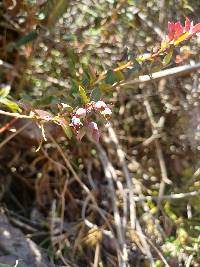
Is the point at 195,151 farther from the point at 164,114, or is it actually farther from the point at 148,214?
the point at 148,214

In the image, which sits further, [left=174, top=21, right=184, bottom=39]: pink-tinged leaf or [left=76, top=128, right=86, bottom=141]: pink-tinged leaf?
[left=174, top=21, right=184, bottom=39]: pink-tinged leaf

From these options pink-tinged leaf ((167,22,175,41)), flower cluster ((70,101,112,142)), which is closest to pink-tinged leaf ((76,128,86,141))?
flower cluster ((70,101,112,142))

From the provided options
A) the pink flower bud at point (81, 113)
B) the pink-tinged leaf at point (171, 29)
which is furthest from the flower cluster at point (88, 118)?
the pink-tinged leaf at point (171, 29)

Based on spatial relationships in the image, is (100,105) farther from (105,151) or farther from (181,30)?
(105,151)

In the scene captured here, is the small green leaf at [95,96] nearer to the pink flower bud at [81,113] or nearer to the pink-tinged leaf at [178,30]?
the pink flower bud at [81,113]

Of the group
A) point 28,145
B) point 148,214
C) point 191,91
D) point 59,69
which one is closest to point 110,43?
point 59,69

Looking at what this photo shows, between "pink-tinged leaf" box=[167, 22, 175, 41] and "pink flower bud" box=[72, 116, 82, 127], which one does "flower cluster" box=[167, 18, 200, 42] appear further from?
"pink flower bud" box=[72, 116, 82, 127]
